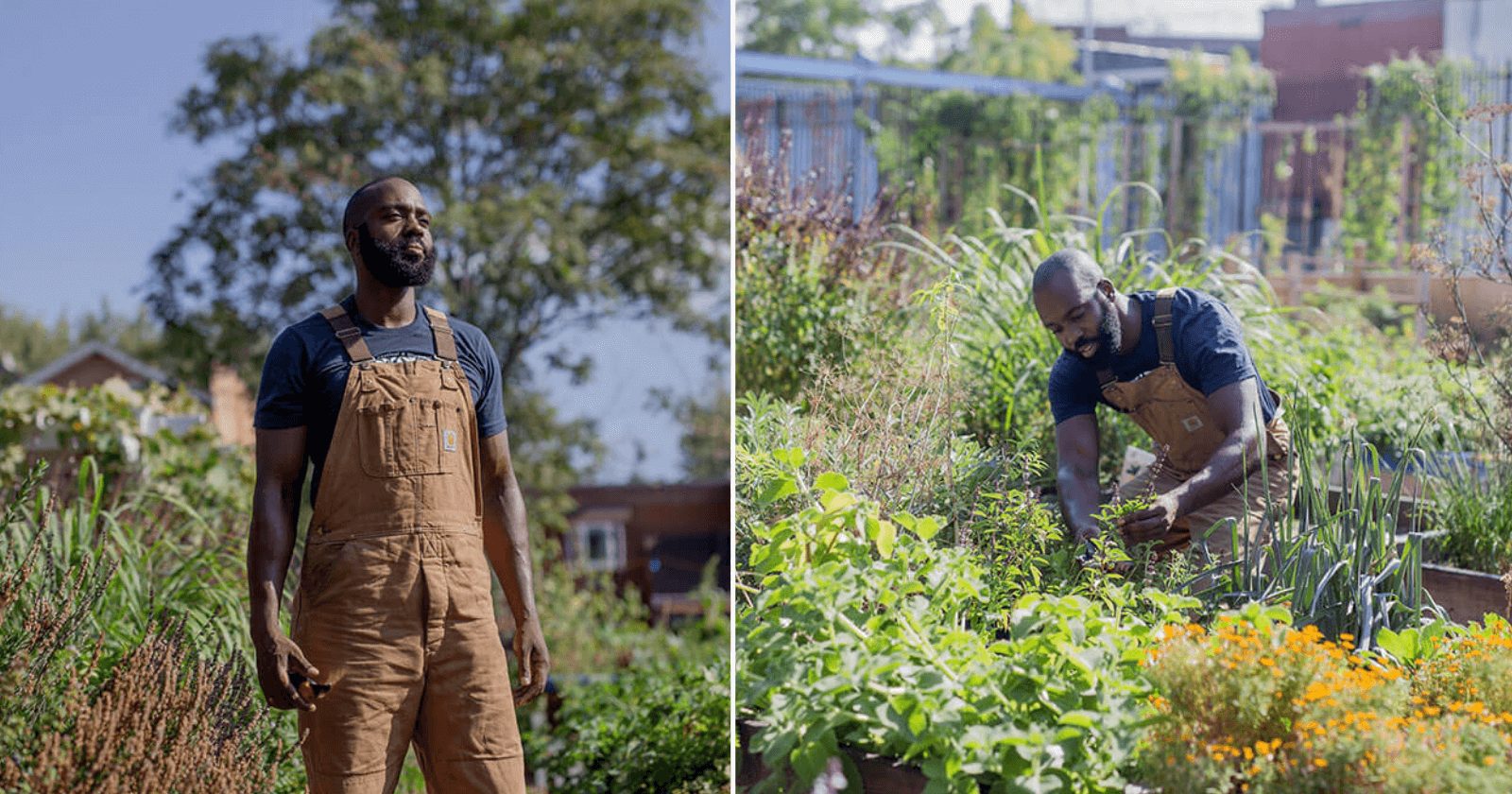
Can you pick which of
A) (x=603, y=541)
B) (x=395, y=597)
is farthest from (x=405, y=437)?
(x=603, y=541)

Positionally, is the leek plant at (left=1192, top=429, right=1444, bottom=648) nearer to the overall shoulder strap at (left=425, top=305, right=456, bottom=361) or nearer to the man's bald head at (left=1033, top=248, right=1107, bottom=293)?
the man's bald head at (left=1033, top=248, right=1107, bottom=293)

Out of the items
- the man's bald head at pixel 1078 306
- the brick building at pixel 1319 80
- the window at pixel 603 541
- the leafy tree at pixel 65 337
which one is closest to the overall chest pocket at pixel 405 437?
the man's bald head at pixel 1078 306

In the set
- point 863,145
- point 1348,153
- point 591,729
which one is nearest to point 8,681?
point 591,729

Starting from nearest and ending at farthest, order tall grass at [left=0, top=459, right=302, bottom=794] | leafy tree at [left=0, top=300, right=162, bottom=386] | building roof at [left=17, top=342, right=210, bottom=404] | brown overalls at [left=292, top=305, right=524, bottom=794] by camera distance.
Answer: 1. tall grass at [left=0, top=459, right=302, bottom=794]
2. brown overalls at [left=292, top=305, right=524, bottom=794]
3. building roof at [left=17, top=342, right=210, bottom=404]
4. leafy tree at [left=0, top=300, right=162, bottom=386]

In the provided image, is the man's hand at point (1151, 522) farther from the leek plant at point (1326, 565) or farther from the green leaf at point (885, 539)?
the green leaf at point (885, 539)

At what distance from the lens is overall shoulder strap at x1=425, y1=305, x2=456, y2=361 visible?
2.96 m

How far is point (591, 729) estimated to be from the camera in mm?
4812

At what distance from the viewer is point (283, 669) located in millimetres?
2783

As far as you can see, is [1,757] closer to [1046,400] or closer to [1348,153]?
[1046,400]

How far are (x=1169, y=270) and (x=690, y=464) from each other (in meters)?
7.23

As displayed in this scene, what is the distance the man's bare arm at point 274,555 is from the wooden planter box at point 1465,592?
2.64 meters

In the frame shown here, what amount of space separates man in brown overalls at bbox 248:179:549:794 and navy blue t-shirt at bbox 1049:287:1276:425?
55.0 inches

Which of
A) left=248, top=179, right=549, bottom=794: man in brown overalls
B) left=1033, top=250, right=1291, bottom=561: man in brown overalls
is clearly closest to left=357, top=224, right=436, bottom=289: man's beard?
left=248, top=179, right=549, bottom=794: man in brown overalls

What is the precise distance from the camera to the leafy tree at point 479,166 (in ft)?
31.3
